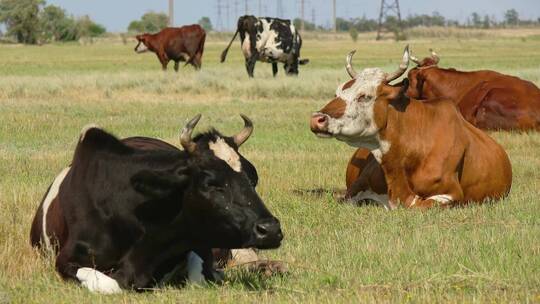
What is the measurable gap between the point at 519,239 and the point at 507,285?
168cm

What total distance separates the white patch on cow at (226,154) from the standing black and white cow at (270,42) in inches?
1098

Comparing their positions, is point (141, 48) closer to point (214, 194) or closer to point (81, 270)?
point (81, 270)

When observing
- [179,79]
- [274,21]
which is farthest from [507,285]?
[274,21]

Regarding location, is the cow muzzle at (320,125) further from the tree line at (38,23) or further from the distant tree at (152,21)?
the distant tree at (152,21)

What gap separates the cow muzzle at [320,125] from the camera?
10.2 m

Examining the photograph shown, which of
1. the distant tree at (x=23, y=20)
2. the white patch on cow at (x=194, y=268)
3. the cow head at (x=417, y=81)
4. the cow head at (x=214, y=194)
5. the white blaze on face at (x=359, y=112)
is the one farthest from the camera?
the distant tree at (x=23, y=20)

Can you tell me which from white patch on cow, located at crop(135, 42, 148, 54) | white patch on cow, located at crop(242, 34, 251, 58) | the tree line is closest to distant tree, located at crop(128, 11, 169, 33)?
the tree line

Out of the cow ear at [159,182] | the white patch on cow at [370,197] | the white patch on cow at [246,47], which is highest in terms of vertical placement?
the cow ear at [159,182]

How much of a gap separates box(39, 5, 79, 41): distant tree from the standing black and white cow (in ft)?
257

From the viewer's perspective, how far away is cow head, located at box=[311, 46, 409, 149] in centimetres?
1030

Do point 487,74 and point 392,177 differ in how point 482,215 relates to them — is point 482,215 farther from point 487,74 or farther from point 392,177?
point 487,74

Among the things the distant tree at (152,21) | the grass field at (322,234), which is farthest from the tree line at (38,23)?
the grass field at (322,234)

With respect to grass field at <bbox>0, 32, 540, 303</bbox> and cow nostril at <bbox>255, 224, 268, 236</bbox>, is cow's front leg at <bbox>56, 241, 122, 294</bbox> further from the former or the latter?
cow nostril at <bbox>255, 224, 268, 236</bbox>

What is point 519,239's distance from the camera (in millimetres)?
8336
